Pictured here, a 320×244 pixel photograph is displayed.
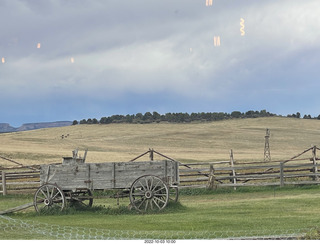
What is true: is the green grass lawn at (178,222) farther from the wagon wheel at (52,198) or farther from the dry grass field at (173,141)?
the dry grass field at (173,141)

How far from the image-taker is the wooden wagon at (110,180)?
17062 millimetres

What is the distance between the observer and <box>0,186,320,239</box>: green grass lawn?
38.9 ft

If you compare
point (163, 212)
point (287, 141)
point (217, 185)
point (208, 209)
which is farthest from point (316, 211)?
point (287, 141)

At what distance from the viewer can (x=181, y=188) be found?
24641 mm

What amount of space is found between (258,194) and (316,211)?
282 inches

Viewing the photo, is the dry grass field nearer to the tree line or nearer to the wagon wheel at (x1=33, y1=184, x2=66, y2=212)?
the tree line

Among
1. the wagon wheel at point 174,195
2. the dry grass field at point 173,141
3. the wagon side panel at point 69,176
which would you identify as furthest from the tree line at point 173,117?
the wagon side panel at point 69,176

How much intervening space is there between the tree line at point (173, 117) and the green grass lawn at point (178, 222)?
9299 centimetres

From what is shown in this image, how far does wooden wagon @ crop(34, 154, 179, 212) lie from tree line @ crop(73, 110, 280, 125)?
92937 mm

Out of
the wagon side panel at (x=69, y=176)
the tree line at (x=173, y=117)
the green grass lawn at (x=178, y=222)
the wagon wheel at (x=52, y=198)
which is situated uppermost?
the tree line at (x=173, y=117)

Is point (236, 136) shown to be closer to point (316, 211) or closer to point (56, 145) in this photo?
point (56, 145)

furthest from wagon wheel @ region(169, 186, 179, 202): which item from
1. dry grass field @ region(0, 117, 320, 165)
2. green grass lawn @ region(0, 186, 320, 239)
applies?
dry grass field @ region(0, 117, 320, 165)
